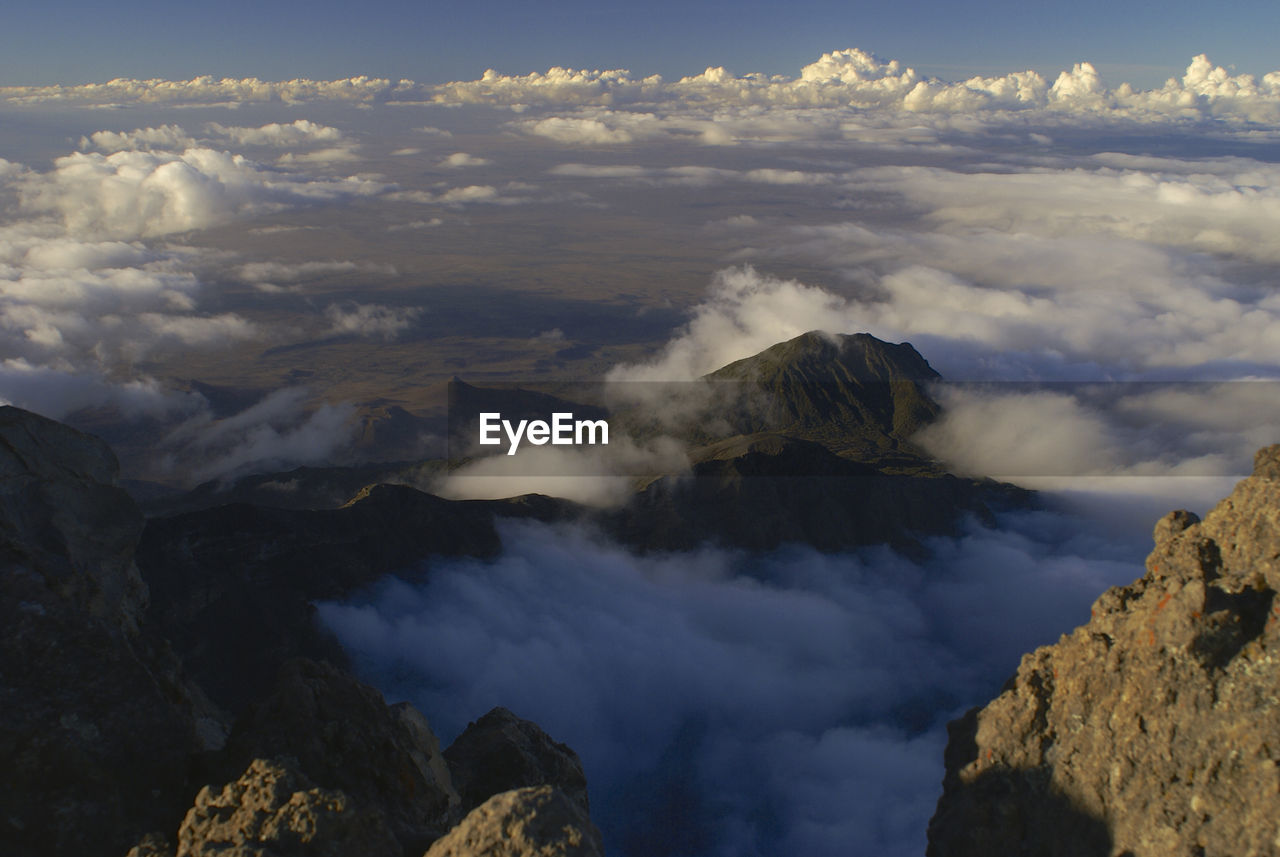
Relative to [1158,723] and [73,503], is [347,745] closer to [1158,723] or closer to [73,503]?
[73,503]

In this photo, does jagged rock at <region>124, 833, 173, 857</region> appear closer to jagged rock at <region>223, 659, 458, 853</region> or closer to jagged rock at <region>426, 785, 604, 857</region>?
jagged rock at <region>223, 659, 458, 853</region>

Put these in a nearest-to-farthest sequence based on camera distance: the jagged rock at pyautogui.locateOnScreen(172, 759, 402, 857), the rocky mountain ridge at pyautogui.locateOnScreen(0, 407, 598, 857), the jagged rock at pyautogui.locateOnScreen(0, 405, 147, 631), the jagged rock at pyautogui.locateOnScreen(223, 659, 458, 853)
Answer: the jagged rock at pyautogui.locateOnScreen(172, 759, 402, 857)
the rocky mountain ridge at pyautogui.locateOnScreen(0, 407, 598, 857)
the jagged rock at pyautogui.locateOnScreen(223, 659, 458, 853)
the jagged rock at pyautogui.locateOnScreen(0, 405, 147, 631)

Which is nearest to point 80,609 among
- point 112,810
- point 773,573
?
point 112,810

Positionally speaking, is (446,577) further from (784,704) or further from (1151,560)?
(1151,560)

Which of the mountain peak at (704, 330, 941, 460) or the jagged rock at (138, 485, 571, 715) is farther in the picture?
the mountain peak at (704, 330, 941, 460)

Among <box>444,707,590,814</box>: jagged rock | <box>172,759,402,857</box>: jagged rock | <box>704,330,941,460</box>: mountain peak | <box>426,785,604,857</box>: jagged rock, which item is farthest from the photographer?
<box>704,330,941,460</box>: mountain peak

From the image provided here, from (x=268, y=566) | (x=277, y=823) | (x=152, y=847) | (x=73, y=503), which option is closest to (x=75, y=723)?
(x=152, y=847)

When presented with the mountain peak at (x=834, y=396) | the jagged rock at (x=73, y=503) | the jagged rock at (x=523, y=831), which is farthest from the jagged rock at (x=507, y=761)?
the mountain peak at (x=834, y=396)

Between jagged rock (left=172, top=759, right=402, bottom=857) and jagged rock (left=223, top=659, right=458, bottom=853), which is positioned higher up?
jagged rock (left=172, top=759, right=402, bottom=857)

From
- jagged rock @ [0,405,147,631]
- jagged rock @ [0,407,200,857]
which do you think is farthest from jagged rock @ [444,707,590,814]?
jagged rock @ [0,405,147,631]
